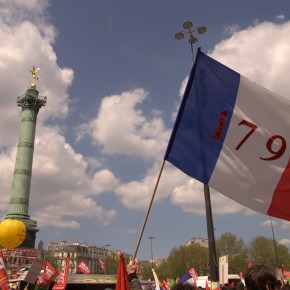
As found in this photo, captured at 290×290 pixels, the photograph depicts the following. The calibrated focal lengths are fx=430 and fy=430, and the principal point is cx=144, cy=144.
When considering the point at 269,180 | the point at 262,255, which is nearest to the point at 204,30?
the point at 269,180

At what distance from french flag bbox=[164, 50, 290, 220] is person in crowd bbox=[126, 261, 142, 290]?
5.29ft

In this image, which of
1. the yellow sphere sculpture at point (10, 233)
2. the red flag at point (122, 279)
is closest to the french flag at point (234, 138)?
the red flag at point (122, 279)

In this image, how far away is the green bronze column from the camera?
44.5 meters

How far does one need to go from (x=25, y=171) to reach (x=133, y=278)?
43339 mm

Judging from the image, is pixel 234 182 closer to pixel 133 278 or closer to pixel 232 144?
pixel 232 144

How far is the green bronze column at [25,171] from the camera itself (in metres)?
44.5

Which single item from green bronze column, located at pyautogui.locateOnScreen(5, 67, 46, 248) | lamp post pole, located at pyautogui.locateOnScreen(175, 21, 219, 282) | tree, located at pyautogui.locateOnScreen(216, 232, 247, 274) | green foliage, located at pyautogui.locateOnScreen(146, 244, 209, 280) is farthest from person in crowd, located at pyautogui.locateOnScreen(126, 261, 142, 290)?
green foliage, located at pyautogui.locateOnScreen(146, 244, 209, 280)

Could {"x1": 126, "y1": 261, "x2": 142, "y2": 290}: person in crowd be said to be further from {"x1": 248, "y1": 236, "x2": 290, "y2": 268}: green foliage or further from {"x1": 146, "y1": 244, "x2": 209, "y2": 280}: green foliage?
{"x1": 146, "y1": 244, "x2": 209, "y2": 280}: green foliage

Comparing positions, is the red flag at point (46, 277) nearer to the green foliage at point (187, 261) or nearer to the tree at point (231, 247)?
the tree at point (231, 247)

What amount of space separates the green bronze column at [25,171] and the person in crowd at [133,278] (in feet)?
137

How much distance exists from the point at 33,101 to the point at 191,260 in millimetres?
39843

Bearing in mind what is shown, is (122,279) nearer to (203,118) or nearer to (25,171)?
(203,118)

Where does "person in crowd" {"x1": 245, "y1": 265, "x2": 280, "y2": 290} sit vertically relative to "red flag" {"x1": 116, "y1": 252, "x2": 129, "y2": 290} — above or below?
below

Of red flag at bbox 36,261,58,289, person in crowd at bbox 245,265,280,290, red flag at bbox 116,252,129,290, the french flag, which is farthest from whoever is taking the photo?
red flag at bbox 36,261,58,289
